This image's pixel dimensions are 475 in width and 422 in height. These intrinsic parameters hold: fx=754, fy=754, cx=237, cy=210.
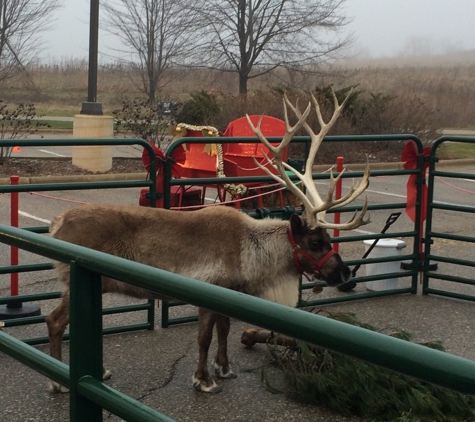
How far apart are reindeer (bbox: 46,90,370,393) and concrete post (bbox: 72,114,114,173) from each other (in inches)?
418

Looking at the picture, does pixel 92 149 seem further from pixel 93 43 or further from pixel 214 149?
pixel 214 149

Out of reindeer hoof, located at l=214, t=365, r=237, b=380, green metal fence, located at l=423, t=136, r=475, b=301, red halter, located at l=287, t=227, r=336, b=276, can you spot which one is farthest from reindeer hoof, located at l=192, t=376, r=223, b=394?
green metal fence, located at l=423, t=136, r=475, b=301

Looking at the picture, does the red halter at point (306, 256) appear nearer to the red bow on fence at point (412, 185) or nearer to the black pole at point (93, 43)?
the red bow on fence at point (412, 185)

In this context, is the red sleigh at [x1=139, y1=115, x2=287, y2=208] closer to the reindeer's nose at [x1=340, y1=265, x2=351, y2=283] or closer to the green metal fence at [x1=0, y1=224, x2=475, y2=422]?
the reindeer's nose at [x1=340, y1=265, x2=351, y2=283]

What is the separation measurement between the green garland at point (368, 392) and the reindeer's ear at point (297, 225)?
2.70ft

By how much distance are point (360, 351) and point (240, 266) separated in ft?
12.4

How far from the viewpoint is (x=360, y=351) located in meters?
1.58

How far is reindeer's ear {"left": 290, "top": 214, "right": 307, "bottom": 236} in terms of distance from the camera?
17.9ft

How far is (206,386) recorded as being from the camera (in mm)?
5258

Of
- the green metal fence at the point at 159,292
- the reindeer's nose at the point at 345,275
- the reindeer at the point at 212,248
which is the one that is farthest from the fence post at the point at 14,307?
the green metal fence at the point at 159,292

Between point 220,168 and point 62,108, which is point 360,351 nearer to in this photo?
point 220,168

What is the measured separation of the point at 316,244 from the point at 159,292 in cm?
352

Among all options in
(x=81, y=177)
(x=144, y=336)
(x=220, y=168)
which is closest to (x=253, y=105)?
(x=81, y=177)

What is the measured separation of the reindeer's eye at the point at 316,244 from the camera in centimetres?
548
